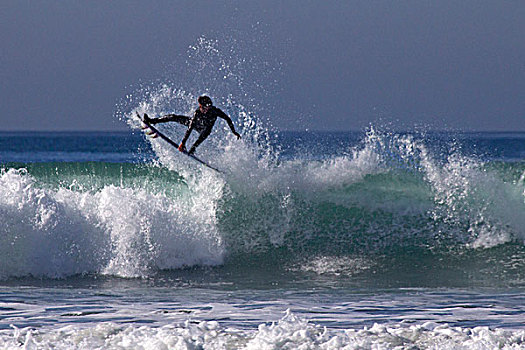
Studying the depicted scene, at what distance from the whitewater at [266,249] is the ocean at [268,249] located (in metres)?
0.03

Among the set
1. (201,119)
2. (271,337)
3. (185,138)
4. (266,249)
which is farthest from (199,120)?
(271,337)

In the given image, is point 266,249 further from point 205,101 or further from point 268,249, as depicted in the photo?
point 205,101

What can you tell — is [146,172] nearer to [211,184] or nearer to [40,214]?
[211,184]

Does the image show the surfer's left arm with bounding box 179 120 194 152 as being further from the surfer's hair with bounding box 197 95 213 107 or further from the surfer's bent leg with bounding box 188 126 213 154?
the surfer's hair with bounding box 197 95 213 107

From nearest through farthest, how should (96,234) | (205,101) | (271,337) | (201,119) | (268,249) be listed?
(271,337) → (96,234) → (268,249) → (205,101) → (201,119)

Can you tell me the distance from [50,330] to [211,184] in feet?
21.8

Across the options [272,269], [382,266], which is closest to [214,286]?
[272,269]

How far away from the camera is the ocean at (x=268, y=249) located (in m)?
5.73

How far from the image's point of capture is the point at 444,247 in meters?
11.1

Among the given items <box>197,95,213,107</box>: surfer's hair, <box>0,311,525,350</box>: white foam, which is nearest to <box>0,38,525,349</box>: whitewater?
<box>0,311,525,350</box>: white foam

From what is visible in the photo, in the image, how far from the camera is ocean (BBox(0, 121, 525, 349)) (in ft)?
18.8

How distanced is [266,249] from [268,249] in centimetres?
3

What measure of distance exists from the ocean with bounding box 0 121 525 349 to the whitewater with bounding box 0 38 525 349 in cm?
3

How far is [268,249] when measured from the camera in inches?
426
